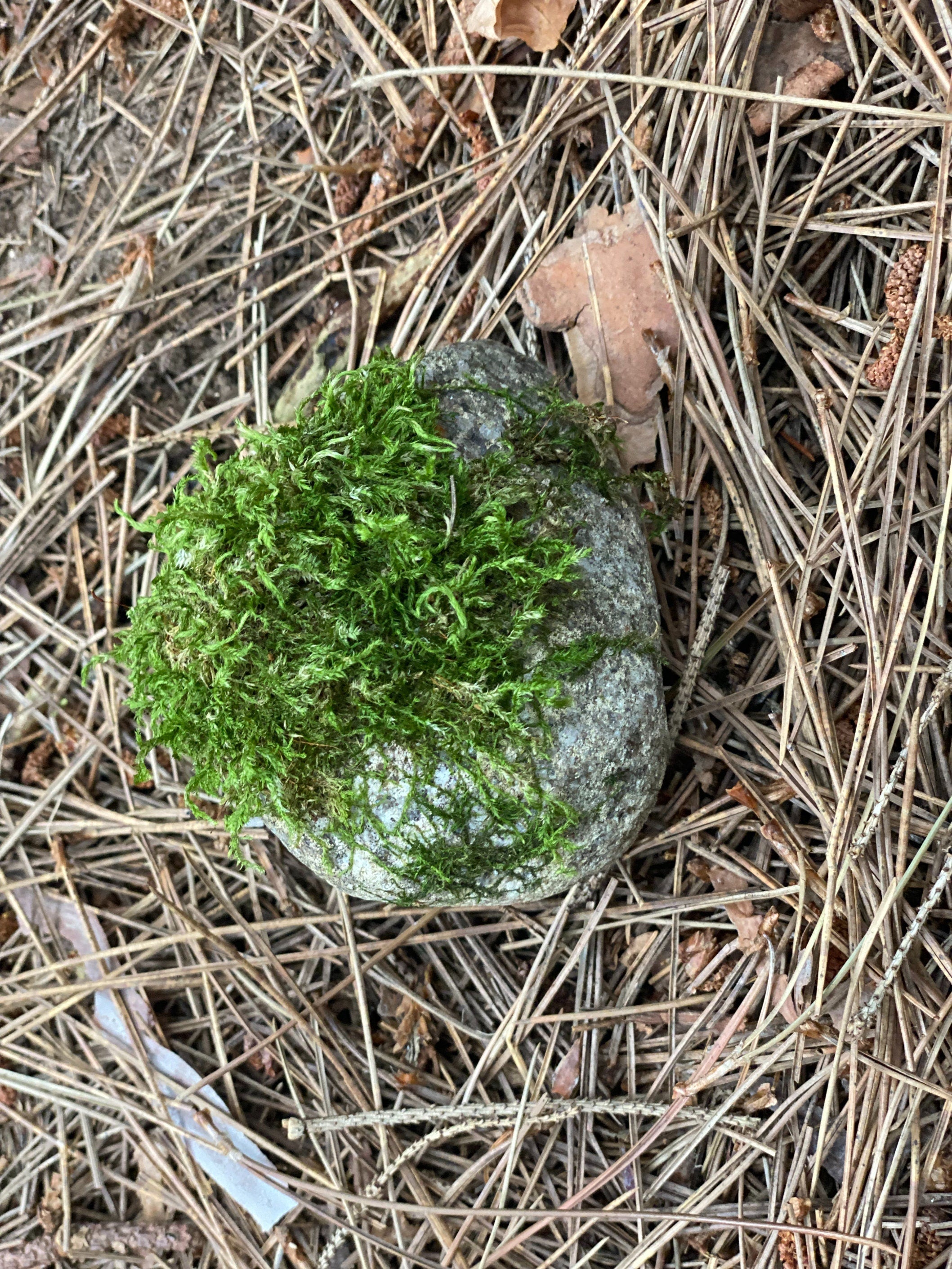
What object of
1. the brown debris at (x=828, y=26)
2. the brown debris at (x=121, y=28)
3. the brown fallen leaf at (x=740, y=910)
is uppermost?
the brown debris at (x=121, y=28)

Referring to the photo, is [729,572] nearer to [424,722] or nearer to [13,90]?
[424,722]

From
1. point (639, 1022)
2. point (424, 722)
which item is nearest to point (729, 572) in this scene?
point (424, 722)

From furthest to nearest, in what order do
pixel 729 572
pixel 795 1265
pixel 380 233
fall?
pixel 380 233 → pixel 729 572 → pixel 795 1265

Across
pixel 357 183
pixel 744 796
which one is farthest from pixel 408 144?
pixel 744 796

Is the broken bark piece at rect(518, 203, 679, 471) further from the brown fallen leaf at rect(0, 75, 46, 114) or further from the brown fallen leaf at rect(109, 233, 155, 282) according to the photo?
the brown fallen leaf at rect(0, 75, 46, 114)

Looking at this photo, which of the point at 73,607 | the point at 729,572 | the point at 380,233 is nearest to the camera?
the point at 729,572

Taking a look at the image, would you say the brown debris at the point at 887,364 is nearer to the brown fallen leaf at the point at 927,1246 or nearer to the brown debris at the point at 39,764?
the brown fallen leaf at the point at 927,1246

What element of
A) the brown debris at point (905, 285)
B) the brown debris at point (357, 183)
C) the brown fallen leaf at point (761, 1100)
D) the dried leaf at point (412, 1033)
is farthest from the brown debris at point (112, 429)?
the brown fallen leaf at point (761, 1100)
